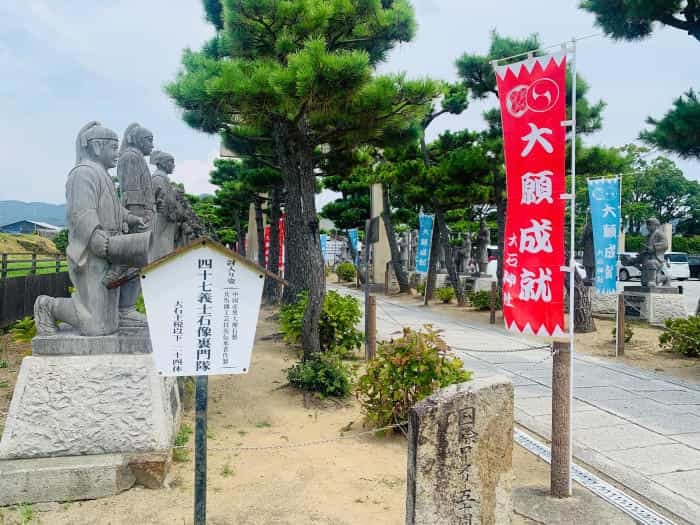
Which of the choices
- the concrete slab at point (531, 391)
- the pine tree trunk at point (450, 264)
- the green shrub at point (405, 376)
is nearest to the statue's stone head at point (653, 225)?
the pine tree trunk at point (450, 264)

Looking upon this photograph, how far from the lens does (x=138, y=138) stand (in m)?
4.96

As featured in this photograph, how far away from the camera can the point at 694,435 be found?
193 inches

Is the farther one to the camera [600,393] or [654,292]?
[654,292]

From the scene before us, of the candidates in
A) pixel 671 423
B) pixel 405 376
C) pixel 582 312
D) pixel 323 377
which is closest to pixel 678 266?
pixel 582 312

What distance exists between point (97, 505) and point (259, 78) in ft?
15.0

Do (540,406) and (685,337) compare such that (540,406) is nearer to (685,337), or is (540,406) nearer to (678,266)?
(685,337)

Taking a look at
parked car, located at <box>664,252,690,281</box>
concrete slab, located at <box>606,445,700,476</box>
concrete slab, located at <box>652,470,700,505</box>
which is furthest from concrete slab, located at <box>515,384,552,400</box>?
parked car, located at <box>664,252,690,281</box>

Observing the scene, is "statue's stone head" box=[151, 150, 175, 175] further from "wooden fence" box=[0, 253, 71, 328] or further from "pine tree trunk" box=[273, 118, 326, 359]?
"wooden fence" box=[0, 253, 71, 328]

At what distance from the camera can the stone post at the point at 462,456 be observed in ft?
8.18

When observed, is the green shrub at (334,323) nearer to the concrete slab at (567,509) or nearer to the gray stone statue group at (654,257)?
the concrete slab at (567,509)

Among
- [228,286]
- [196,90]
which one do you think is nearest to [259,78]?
[196,90]

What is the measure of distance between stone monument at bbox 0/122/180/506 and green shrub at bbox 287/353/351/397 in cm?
192

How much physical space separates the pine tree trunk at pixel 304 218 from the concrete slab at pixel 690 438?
12.3 feet

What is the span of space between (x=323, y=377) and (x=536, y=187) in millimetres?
3208
